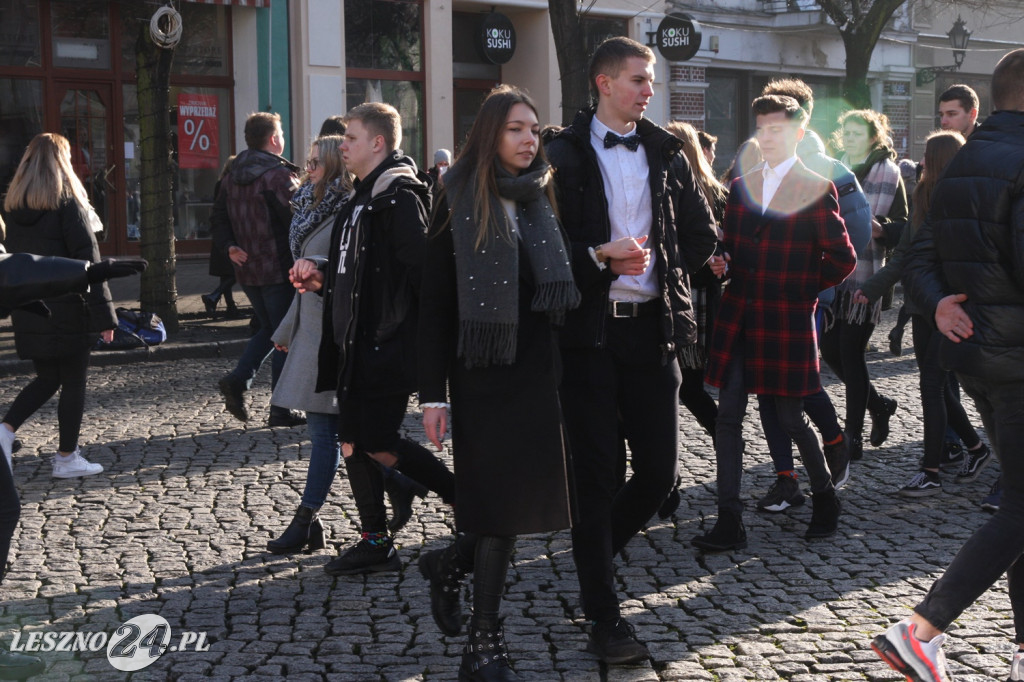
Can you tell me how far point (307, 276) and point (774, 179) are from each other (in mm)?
2110

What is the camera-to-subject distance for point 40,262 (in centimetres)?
394

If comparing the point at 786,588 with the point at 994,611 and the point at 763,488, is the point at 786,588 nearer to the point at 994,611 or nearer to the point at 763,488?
the point at 994,611

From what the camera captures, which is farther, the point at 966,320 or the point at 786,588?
the point at 786,588

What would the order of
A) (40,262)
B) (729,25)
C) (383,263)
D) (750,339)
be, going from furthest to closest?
1. (729,25)
2. (750,339)
3. (383,263)
4. (40,262)

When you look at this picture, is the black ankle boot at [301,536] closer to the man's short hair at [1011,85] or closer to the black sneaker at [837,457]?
the black sneaker at [837,457]

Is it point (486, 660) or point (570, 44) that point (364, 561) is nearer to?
point (486, 660)

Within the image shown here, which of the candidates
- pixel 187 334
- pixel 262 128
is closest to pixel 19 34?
pixel 187 334

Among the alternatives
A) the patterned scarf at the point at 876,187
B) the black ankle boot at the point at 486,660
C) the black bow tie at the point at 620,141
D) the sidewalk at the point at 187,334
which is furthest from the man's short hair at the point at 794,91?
the sidewalk at the point at 187,334

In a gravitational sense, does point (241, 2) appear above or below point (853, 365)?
above

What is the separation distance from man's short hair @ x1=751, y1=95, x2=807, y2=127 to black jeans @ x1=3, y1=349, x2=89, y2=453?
4.04 metres

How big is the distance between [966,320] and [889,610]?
131cm

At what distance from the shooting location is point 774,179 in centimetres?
590

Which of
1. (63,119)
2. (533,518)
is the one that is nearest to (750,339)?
(533,518)

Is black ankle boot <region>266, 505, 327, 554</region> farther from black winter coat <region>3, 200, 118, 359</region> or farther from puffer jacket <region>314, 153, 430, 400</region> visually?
black winter coat <region>3, 200, 118, 359</region>
